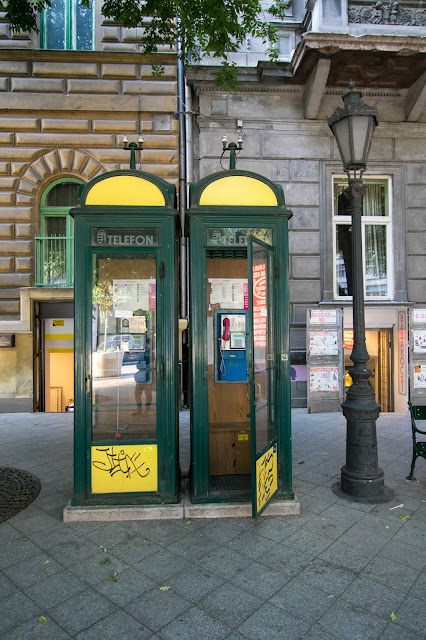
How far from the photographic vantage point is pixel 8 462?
5.79 meters

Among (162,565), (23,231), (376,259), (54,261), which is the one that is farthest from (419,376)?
(23,231)

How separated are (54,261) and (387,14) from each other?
8.75m

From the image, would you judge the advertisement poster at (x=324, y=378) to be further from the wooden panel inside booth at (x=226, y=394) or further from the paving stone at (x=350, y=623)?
the paving stone at (x=350, y=623)

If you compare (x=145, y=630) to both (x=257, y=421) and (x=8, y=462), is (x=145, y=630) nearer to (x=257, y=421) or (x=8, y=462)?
(x=257, y=421)

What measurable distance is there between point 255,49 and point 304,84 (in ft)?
4.47

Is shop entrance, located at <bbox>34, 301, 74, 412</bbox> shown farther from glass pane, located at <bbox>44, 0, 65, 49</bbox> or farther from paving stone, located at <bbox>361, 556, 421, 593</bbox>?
paving stone, located at <bbox>361, 556, 421, 593</bbox>

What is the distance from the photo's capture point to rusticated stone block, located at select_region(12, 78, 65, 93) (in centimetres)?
890

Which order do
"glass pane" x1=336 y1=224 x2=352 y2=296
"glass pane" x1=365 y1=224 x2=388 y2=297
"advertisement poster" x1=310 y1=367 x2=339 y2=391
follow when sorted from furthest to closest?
"glass pane" x1=365 y1=224 x2=388 y2=297
"glass pane" x1=336 y1=224 x2=352 y2=296
"advertisement poster" x1=310 y1=367 x2=339 y2=391

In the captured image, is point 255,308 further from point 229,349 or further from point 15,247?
point 15,247

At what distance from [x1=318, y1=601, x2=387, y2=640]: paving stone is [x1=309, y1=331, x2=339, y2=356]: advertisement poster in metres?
5.97

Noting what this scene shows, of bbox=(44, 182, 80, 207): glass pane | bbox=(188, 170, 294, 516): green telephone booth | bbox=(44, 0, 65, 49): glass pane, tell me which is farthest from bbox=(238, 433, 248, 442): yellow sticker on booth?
bbox=(44, 0, 65, 49): glass pane

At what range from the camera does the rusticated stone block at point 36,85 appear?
8898 mm

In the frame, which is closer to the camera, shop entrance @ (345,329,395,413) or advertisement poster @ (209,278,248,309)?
advertisement poster @ (209,278,248,309)

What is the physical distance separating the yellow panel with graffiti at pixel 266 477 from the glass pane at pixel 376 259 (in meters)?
6.73
